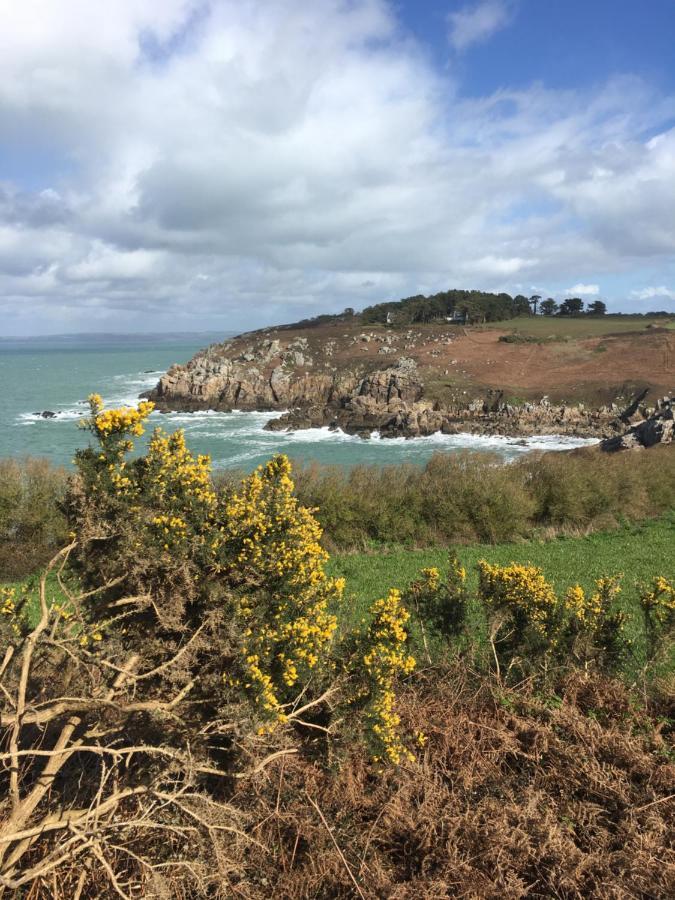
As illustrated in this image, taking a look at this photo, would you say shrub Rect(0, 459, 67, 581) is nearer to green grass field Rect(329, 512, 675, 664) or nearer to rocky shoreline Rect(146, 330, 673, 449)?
green grass field Rect(329, 512, 675, 664)

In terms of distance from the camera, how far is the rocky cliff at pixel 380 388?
60.3m

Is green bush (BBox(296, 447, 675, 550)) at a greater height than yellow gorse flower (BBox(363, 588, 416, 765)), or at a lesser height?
lesser

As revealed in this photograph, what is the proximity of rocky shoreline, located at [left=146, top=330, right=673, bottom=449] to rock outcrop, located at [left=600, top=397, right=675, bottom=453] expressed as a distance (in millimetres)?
124

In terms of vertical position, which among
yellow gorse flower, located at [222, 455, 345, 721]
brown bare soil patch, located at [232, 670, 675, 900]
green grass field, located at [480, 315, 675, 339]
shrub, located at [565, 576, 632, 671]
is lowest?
brown bare soil patch, located at [232, 670, 675, 900]

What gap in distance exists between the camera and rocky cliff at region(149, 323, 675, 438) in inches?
2376

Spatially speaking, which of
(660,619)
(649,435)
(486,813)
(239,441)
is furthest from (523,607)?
(239,441)

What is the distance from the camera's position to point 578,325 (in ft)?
340

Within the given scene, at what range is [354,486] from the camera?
26.6 metres

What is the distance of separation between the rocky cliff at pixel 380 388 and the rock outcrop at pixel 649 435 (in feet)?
28.1

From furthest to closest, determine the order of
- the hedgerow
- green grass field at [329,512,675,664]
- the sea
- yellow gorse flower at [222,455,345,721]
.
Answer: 1. the sea
2. green grass field at [329,512,675,664]
3. yellow gorse flower at [222,455,345,721]
4. the hedgerow

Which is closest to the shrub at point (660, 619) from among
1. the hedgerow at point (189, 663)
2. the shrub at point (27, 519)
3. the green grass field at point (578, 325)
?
the hedgerow at point (189, 663)

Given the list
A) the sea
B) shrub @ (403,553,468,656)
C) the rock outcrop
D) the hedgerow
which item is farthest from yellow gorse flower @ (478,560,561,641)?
the rock outcrop

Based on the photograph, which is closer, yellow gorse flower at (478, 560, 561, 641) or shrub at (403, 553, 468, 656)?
yellow gorse flower at (478, 560, 561, 641)

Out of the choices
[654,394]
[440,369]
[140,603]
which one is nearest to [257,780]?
[140,603]
